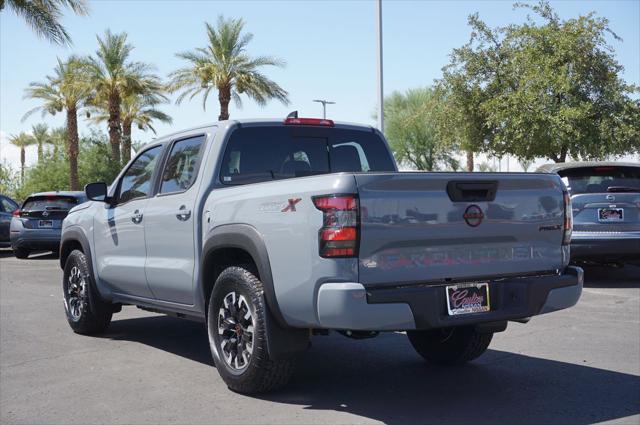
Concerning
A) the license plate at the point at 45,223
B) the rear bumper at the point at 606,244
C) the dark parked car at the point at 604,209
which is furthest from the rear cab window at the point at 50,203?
the rear bumper at the point at 606,244

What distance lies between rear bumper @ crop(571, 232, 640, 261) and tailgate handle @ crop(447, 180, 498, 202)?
6.43m

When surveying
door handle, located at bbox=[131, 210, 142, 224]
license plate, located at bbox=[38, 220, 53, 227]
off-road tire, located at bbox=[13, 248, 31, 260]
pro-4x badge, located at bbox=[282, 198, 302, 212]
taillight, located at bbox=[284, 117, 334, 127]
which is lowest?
off-road tire, located at bbox=[13, 248, 31, 260]

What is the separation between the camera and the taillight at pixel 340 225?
14.7 ft

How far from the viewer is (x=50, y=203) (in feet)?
60.7

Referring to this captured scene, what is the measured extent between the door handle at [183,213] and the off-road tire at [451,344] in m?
1.98

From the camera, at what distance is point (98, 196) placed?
734 cm

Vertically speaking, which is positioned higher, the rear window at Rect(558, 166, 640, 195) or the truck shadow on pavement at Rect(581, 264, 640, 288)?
the rear window at Rect(558, 166, 640, 195)

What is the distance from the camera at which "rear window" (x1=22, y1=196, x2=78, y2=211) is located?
60.1ft

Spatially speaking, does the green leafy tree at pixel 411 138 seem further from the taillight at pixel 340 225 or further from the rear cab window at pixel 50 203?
the taillight at pixel 340 225

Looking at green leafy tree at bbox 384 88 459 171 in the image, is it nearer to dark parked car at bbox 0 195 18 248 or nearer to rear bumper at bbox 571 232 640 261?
dark parked car at bbox 0 195 18 248

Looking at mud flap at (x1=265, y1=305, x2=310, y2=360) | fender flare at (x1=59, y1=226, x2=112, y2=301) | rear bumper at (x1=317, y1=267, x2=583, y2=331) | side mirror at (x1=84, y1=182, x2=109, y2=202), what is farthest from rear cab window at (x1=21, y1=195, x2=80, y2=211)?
rear bumper at (x1=317, y1=267, x2=583, y2=331)

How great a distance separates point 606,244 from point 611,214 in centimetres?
45

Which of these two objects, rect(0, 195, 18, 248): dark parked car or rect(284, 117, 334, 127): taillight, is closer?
rect(284, 117, 334, 127): taillight

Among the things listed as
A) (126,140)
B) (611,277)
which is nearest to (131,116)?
(126,140)
